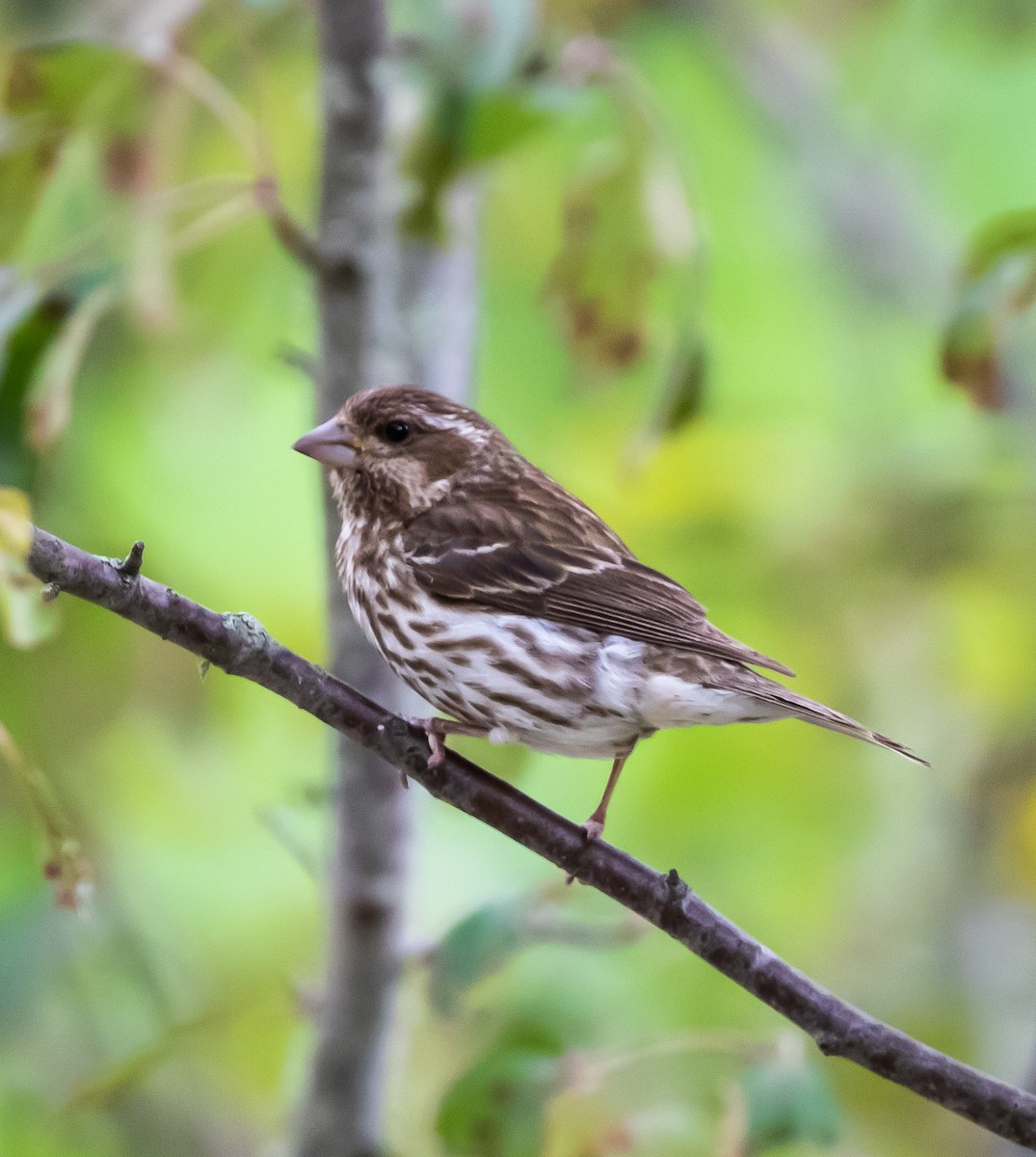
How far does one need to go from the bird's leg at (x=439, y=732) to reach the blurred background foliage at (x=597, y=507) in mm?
233

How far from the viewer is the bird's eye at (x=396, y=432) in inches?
133

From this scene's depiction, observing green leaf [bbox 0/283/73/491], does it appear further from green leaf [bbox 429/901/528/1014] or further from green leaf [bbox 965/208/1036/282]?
green leaf [bbox 965/208/1036/282]

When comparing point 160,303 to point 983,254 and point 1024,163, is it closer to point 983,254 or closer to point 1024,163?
point 983,254

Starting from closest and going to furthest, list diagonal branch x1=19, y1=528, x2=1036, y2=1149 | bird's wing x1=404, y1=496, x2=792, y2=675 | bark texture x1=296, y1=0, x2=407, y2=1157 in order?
diagonal branch x1=19, y1=528, x2=1036, y2=1149
bark texture x1=296, y1=0, x2=407, y2=1157
bird's wing x1=404, y1=496, x2=792, y2=675

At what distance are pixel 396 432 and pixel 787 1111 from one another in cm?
160

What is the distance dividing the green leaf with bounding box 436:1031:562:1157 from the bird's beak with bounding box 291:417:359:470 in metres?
1.28

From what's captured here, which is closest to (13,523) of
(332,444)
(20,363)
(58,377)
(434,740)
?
(434,740)

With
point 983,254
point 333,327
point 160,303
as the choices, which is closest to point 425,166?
point 333,327

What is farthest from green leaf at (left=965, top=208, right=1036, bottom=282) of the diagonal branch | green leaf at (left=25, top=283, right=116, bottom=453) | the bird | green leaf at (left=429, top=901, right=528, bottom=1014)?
green leaf at (left=25, top=283, right=116, bottom=453)

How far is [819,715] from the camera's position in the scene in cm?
273

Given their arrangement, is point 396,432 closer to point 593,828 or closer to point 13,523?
point 593,828

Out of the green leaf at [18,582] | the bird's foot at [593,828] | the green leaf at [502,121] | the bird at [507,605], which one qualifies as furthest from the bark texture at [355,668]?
the green leaf at [18,582]

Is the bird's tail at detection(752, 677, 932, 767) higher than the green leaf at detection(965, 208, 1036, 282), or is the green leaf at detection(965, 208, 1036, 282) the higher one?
the green leaf at detection(965, 208, 1036, 282)

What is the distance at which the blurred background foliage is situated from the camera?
3.01 metres
